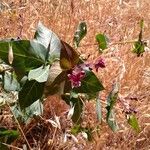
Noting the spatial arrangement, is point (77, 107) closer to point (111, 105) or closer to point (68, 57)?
point (111, 105)

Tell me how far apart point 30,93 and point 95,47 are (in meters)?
1.50

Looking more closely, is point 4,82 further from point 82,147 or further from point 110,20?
point 110,20

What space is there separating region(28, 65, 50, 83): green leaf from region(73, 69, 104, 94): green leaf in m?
0.07

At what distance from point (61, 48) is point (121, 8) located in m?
2.55

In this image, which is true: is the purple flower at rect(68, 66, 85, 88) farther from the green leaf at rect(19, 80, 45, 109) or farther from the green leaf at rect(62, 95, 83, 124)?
the green leaf at rect(62, 95, 83, 124)

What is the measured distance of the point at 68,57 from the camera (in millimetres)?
710

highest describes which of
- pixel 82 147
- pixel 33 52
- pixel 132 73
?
pixel 33 52

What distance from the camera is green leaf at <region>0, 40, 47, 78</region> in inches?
28.0

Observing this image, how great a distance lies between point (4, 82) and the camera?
0.96m

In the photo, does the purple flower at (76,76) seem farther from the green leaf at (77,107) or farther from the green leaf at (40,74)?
the green leaf at (77,107)

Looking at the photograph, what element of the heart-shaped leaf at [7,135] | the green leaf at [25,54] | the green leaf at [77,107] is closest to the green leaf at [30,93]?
the green leaf at [25,54]

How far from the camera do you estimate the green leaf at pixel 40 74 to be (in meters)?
0.71

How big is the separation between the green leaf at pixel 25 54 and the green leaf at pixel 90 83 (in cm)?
8

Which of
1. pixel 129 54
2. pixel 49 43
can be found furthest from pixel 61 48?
pixel 129 54
